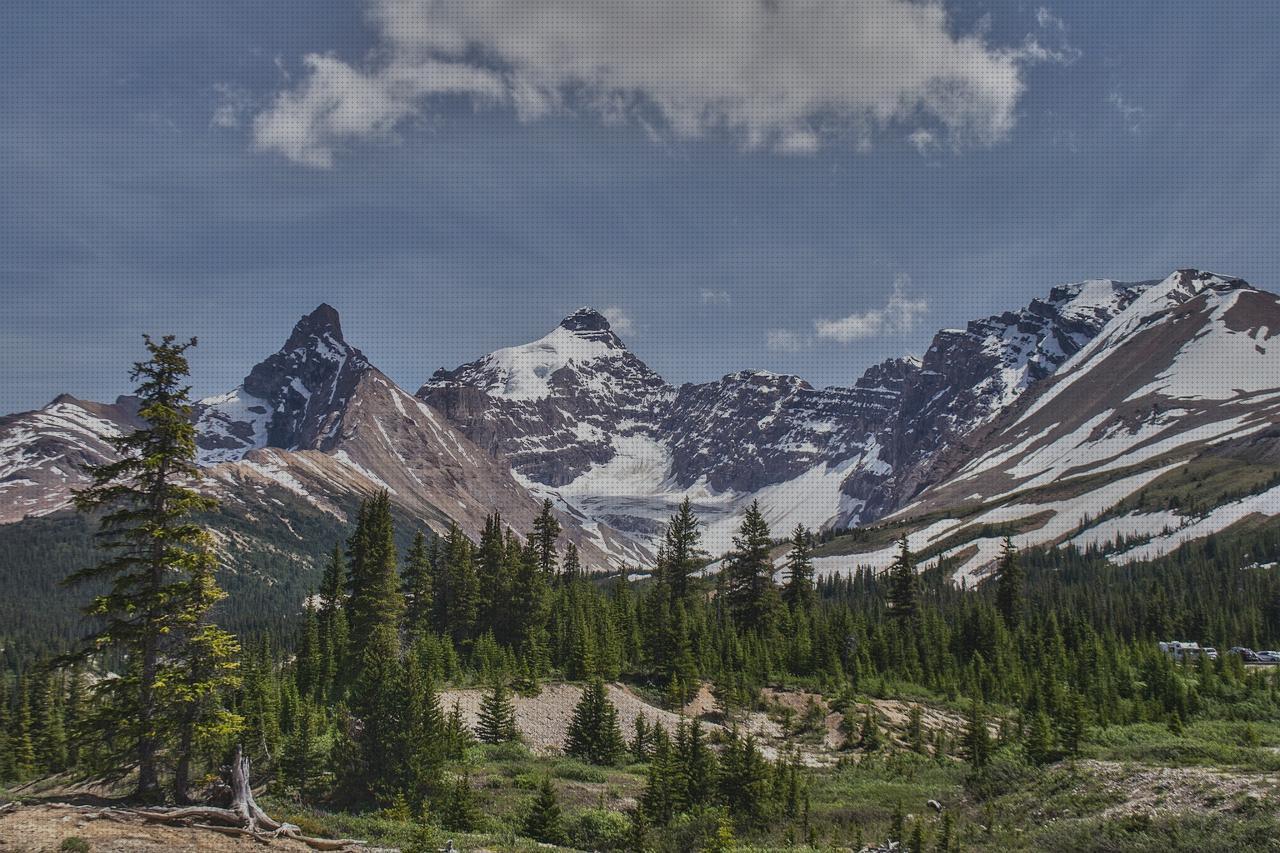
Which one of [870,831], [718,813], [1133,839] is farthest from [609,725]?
[1133,839]

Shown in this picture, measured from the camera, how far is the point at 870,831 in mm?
30406

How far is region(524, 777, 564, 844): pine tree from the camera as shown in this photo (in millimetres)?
28172

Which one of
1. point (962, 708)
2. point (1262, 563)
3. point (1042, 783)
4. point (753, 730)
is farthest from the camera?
point (1262, 563)

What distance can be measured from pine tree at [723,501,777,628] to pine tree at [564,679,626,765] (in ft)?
127

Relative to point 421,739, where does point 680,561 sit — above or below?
above

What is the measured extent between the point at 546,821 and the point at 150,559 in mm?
15215

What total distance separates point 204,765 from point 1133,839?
29824 mm

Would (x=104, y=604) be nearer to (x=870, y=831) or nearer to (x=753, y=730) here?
(x=870, y=831)

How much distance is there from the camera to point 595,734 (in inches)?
1736

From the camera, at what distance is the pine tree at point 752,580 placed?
8294 centimetres

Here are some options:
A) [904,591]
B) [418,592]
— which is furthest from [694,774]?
[904,591]

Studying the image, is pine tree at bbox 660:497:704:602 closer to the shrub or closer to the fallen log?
the shrub

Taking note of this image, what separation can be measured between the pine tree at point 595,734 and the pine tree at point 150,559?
22.4 m

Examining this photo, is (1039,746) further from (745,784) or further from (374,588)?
(374,588)
